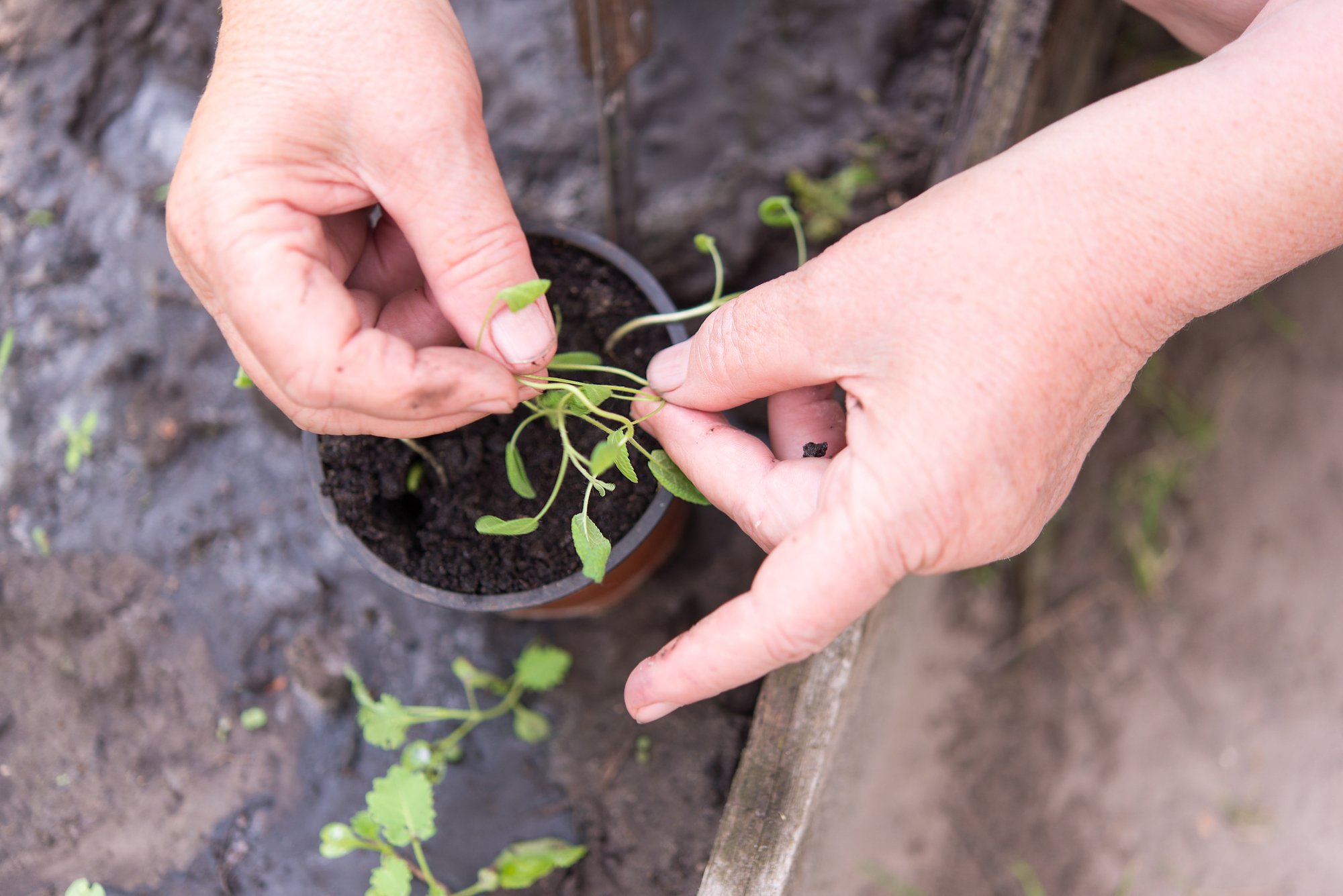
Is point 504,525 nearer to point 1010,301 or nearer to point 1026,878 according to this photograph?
point 1010,301

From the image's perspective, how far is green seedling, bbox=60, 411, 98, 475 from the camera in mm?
1737

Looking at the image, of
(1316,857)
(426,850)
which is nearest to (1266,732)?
(1316,857)

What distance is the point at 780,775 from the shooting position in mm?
1312

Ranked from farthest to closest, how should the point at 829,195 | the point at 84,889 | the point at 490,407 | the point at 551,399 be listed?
the point at 829,195, the point at 84,889, the point at 551,399, the point at 490,407

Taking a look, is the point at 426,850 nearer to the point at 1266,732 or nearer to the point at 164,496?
the point at 164,496

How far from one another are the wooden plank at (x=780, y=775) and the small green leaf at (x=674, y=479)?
41 centimetres

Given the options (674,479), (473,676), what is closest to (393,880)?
(473,676)

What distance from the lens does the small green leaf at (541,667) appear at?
154 cm

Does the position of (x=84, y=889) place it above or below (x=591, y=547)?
below

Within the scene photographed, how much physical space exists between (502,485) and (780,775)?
687 millimetres

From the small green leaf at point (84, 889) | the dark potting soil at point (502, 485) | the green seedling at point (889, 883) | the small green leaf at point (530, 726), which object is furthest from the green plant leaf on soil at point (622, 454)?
the green seedling at point (889, 883)

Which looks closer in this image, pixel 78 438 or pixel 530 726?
pixel 530 726

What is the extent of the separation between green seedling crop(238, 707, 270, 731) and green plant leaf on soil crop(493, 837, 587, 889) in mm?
568

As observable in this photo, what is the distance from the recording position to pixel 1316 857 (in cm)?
211
